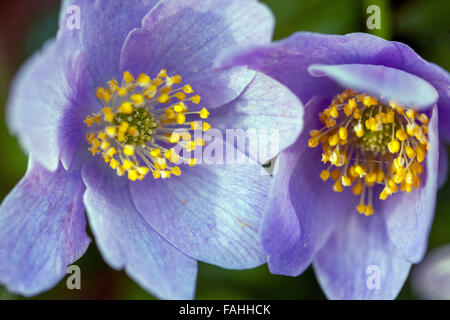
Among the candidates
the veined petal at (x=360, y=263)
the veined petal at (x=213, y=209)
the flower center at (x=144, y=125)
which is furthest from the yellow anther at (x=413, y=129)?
the flower center at (x=144, y=125)

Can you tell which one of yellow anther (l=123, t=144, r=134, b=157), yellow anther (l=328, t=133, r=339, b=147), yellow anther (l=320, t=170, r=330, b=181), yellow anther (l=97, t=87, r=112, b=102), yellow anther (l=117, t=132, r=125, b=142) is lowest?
yellow anther (l=320, t=170, r=330, b=181)

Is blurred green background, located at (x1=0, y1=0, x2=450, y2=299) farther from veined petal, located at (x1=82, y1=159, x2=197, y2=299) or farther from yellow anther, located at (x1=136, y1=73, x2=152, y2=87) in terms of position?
yellow anther, located at (x1=136, y1=73, x2=152, y2=87)

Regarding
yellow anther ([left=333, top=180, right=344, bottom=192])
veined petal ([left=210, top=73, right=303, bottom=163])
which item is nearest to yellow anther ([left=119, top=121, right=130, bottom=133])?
veined petal ([left=210, top=73, right=303, bottom=163])

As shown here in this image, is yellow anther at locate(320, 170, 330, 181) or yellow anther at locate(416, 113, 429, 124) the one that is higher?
yellow anther at locate(416, 113, 429, 124)

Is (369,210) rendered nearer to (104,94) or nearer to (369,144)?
(369,144)
